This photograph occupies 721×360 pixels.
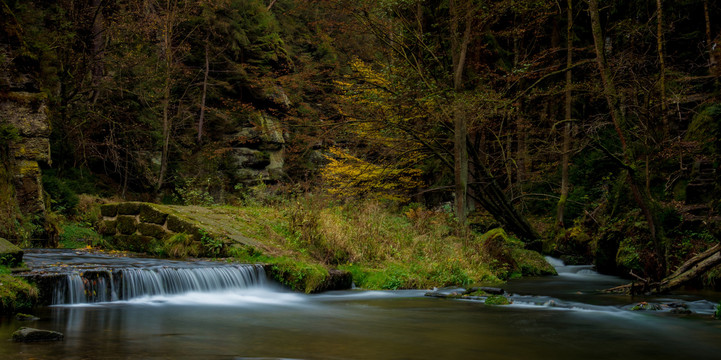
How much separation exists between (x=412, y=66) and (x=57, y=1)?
11.9 m

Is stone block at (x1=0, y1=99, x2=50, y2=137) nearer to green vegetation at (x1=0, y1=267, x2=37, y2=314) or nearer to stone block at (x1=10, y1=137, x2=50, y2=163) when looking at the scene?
stone block at (x1=10, y1=137, x2=50, y2=163)

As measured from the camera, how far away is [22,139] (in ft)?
36.6

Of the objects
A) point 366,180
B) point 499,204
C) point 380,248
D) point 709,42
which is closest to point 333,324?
point 380,248

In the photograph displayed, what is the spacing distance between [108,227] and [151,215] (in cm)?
145

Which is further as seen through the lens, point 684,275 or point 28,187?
point 28,187

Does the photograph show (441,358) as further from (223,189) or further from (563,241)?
(223,189)

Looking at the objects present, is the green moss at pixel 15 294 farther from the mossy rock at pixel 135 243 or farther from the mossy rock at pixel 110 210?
the mossy rock at pixel 110 210

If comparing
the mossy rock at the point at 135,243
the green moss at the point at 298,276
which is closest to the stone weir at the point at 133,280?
the green moss at the point at 298,276

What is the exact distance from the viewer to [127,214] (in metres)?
11.3

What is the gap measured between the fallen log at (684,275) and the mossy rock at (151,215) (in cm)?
922

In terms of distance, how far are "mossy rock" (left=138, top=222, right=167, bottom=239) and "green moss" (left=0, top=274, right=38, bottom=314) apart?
14.7ft

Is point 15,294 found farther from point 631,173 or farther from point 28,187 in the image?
point 631,173

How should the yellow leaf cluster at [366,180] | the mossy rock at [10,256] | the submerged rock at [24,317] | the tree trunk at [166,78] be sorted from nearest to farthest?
1. the submerged rock at [24,317]
2. the mossy rock at [10,256]
3. the yellow leaf cluster at [366,180]
4. the tree trunk at [166,78]

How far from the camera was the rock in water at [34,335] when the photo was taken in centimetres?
447
